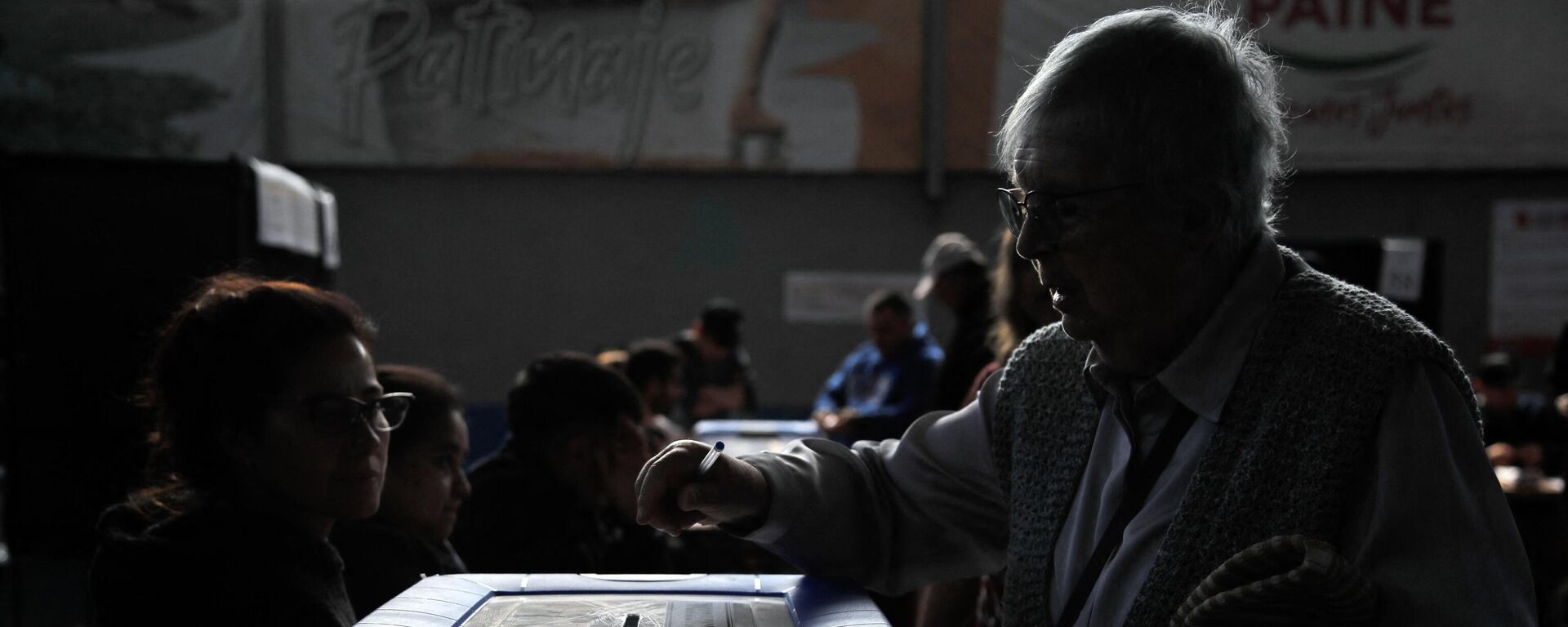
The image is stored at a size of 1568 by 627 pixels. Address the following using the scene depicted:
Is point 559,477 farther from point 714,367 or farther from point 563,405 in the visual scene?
point 714,367

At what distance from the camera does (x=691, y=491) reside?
1276 mm

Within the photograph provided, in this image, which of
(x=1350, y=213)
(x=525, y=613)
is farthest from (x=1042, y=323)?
(x=1350, y=213)

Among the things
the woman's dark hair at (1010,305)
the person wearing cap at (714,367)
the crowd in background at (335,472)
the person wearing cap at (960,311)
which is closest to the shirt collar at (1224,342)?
the crowd in background at (335,472)

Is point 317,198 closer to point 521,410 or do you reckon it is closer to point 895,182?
point 521,410

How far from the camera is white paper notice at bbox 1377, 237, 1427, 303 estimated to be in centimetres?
379

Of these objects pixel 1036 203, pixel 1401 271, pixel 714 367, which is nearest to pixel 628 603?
pixel 1036 203

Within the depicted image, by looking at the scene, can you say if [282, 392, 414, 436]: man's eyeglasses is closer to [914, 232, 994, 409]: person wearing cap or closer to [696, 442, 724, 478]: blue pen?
[696, 442, 724, 478]: blue pen

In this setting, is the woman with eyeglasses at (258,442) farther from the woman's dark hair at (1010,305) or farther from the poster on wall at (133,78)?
the poster on wall at (133,78)

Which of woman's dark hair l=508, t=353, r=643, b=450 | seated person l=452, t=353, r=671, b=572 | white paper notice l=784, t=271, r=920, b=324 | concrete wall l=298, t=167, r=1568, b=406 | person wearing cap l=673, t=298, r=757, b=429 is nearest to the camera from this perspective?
seated person l=452, t=353, r=671, b=572

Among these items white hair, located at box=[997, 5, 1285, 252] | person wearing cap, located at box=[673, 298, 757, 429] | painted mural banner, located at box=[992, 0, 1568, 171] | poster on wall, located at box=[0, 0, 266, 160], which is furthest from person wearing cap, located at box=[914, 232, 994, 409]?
poster on wall, located at box=[0, 0, 266, 160]

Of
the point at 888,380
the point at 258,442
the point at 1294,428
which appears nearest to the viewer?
the point at 1294,428

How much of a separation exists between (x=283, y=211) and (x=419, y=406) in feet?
6.03

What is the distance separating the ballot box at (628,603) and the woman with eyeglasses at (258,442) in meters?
0.48

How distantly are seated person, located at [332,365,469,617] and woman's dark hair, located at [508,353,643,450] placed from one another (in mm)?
415
